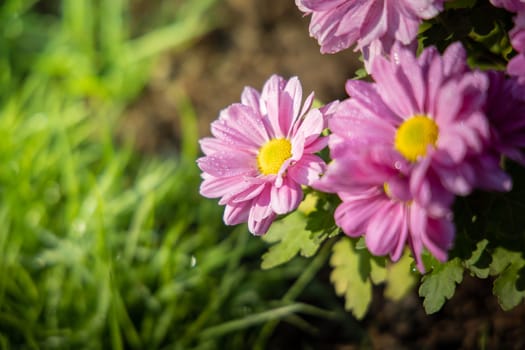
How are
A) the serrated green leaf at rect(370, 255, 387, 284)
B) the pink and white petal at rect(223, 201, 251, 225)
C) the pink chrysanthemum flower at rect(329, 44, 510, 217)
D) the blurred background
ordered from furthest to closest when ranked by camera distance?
the blurred background → the serrated green leaf at rect(370, 255, 387, 284) → the pink and white petal at rect(223, 201, 251, 225) → the pink chrysanthemum flower at rect(329, 44, 510, 217)

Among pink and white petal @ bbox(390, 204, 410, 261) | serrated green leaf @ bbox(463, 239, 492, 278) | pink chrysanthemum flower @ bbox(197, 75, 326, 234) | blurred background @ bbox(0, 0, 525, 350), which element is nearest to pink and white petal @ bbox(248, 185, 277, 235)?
pink chrysanthemum flower @ bbox(197, 75, 326, 234)

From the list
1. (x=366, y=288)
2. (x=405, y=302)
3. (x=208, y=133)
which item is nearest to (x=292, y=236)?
(x=366, y=288)

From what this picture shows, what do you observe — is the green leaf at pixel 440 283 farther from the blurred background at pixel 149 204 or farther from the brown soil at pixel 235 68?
the brown soil at pixel 235 68

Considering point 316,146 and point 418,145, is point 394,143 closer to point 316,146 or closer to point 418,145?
point 418,145

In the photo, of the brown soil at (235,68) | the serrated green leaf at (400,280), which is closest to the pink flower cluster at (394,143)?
the serrated green leaf at (400,280)

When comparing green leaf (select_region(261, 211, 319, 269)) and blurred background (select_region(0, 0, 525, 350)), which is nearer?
green leaf (select_region(261, 211, 319, 269))

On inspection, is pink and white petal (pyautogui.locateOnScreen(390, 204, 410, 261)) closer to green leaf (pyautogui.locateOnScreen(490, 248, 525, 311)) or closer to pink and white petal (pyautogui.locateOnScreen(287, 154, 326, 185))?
pink and white petal (pyautogui.locateOnScreen(287, 154, 326, 185))

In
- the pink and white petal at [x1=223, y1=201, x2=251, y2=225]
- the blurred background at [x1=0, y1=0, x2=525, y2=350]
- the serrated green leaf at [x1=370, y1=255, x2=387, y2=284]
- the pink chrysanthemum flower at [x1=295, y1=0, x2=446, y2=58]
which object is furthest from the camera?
the blurred background at [x1=0, y1=0, x2=525, y2=350]
